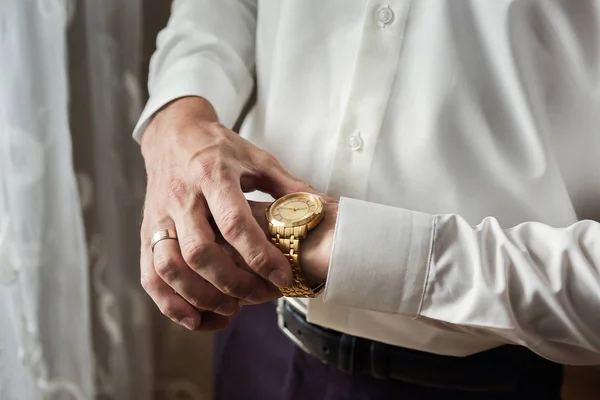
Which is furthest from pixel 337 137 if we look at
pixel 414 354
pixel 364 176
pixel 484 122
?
pixel 414 354

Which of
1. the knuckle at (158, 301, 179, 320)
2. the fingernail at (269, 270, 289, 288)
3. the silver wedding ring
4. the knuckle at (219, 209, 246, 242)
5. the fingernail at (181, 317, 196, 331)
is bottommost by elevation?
the fingernail at (181, 317, 196, 331)

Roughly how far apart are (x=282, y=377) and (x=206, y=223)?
430 mm

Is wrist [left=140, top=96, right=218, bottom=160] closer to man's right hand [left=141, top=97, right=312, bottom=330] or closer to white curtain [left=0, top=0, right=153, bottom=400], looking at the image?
man's right hand [left=141, top=97, right=312, bottom=330]

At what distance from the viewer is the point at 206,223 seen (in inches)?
23.6

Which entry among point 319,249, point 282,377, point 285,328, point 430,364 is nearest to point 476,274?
point 319,249

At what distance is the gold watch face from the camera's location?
1.89ft

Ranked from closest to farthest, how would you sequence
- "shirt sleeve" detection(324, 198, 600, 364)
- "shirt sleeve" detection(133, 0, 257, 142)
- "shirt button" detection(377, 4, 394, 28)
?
"shirt sleeve" detection(324, 198, 600, 364) < "shirt button" detection(377, 4, 394, 28) < "shirt sleeve" detection(133, 0, 257, 142)

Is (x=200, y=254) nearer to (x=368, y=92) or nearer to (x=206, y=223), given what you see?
(x=206, y=223)

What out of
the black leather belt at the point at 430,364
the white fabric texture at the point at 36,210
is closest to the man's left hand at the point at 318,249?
the black leather belt at the point at 430,364

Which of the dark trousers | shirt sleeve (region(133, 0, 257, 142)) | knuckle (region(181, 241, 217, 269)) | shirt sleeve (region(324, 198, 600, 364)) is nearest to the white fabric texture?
shirt sleeve (region(133, 0, 257, 142))

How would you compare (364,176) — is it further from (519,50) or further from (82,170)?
(82,170)

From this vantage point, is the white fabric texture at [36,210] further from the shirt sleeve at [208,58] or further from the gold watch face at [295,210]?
the gold watch face at [295,210]

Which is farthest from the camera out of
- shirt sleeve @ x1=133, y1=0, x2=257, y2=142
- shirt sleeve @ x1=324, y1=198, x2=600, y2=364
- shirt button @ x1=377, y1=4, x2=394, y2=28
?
shirt sleeve @ x1=133, y1=0, x2=257, y2=142

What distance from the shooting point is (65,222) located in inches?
35.4
